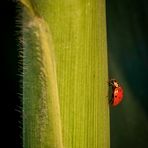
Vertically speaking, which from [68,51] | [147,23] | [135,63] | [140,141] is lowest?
[140,141]

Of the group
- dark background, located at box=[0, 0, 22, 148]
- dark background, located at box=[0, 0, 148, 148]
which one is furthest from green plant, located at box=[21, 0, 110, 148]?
dark background, located at box=[0, 0, 148, 148]

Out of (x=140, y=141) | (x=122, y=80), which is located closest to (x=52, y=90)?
(x=122, y=80)

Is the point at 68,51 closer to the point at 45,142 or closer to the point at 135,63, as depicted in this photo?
the point at 45,142

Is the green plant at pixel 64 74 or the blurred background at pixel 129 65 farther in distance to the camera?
the blurred background at pixel 129 65

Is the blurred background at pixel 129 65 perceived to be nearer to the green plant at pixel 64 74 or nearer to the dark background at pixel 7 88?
the dark background at pixel 7 88

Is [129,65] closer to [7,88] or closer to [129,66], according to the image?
[129,66]

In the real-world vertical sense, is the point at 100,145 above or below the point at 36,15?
below

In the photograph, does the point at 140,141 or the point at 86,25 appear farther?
the point at 140,141

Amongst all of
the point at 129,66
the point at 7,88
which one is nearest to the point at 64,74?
the point at 7,88

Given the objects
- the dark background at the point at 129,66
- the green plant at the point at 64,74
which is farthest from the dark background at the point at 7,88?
the green plant at the point at 64,74
